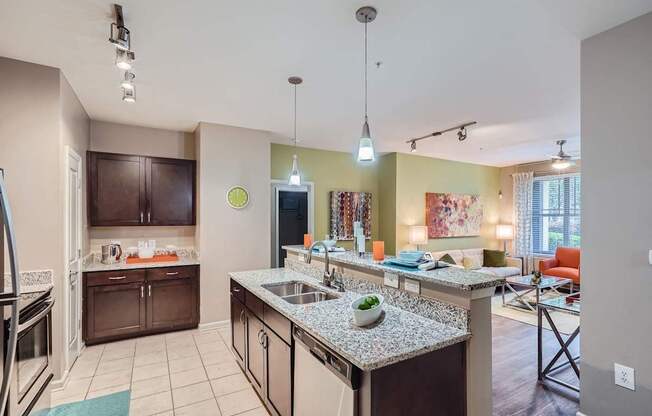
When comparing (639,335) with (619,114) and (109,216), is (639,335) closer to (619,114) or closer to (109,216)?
(619,114)

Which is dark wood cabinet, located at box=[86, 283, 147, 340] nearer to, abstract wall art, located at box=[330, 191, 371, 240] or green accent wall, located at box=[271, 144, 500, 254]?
green accent wall, located at box=[271, 144, 500, 254]

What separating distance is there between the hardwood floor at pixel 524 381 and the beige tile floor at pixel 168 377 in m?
2.01

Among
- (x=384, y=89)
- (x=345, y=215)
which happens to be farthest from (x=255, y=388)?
(x=345, y=215)

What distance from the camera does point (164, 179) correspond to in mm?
4168

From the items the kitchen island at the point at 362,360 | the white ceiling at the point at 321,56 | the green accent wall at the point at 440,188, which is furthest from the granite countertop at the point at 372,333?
the green accent wall at the point at 440,188

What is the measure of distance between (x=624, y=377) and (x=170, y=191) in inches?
184

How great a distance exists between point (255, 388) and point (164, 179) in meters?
2.86

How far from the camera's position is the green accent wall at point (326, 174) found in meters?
5.35

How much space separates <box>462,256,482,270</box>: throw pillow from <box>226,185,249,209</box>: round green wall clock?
13.0 feet

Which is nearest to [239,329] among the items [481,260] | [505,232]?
[481,260]

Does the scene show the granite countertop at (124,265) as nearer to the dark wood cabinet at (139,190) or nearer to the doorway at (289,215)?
the dark wood cabinet at (139,190)

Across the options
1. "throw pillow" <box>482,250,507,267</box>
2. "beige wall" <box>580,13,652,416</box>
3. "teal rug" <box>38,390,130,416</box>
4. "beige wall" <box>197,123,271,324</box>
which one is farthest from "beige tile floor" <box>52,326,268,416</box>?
"throw pillow" <box>482,250,507,267</box>

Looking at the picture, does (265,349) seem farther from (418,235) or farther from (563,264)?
(563,264)

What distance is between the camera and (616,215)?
6.65 ft
